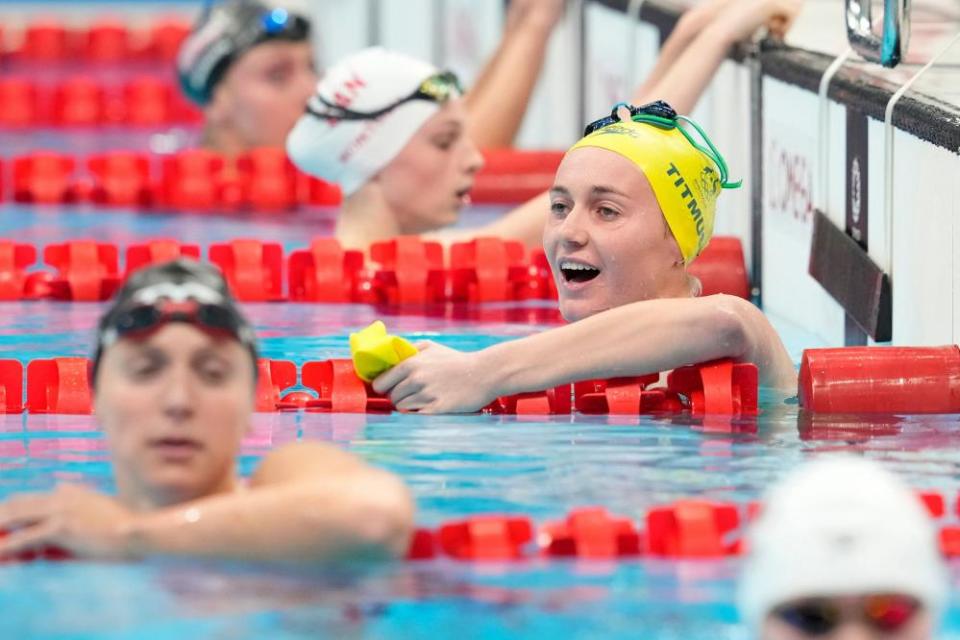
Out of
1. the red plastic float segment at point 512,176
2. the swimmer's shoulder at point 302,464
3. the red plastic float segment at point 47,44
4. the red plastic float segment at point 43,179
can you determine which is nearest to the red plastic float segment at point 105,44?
the red plastic float segment at point 47,44

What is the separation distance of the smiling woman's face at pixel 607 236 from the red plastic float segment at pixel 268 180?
3.65 metres

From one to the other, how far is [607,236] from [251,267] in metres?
1.88

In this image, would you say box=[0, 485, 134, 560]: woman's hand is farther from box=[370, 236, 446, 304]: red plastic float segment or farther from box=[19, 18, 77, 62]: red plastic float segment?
box=[19, 18, 77, 62]: red plastic float segment

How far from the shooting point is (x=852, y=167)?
16.2 ft

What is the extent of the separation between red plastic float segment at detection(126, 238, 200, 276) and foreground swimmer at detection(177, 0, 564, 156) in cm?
194

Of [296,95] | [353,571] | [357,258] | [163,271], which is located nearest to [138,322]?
[163,271]

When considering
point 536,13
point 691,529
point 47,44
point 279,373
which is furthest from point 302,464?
point 47,44

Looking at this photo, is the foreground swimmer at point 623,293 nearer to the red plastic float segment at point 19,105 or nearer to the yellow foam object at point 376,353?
the yellow foam object at point 376,353

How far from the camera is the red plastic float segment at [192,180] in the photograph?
7.79 metres

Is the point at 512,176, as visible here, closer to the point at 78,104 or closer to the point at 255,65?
the point at 255,65

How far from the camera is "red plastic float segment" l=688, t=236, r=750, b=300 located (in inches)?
226

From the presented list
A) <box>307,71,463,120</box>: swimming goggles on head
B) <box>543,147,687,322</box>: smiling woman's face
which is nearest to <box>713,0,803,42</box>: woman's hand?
<box>307,71,463,120</box>: swimming goggles on head

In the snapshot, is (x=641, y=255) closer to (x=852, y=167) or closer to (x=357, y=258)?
(x=852, y=167)

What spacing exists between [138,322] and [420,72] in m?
3.15
